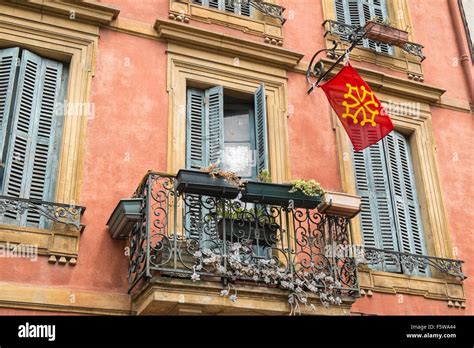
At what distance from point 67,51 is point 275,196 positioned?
3.46 meters

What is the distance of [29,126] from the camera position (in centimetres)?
898

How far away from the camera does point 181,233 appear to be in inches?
345

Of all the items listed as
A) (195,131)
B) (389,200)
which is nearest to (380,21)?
(389,200)

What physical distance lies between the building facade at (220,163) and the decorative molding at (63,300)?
22mm

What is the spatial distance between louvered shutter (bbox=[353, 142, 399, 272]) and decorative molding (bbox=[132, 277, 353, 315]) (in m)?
2.32

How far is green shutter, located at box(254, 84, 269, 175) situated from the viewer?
9.80m

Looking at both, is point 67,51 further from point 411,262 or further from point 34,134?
point 411,262

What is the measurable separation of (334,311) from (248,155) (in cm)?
275

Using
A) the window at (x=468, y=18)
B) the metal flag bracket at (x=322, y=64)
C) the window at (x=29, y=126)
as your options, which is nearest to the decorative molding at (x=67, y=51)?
the window at (x=29, y=126)

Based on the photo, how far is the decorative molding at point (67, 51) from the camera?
8.70 metres

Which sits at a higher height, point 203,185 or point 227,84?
point 227,84

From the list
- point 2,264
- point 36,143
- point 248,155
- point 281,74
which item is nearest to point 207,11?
point 281,74

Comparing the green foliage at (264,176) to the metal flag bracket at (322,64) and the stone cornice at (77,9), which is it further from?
the stone cornice at (77,9)

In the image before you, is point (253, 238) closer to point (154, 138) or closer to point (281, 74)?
point (154, 138)
